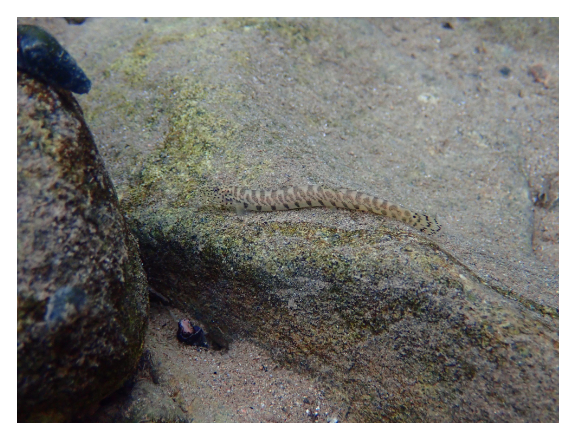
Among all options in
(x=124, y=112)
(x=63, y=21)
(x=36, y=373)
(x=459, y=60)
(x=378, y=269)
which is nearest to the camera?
(x=36, y=373)

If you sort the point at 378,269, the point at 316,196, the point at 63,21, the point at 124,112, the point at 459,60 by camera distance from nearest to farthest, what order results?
the point at 378,269
the point at 316,196
the point at 124,112
the point at 63,21
the point at 459,60

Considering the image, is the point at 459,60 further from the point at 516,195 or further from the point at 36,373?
the point at 36,373

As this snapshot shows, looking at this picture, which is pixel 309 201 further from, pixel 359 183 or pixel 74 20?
pixel 74 20

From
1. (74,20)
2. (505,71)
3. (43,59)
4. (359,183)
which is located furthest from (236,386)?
(505,71)

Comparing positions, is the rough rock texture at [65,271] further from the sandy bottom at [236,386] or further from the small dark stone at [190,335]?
the small dark stone at [190,335]

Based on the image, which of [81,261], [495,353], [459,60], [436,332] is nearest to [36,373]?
[81,261]

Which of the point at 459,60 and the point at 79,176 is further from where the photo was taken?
the point at 459,60

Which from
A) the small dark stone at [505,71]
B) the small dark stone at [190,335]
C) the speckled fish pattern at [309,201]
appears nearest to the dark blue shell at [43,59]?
the speckled fish pattern at [309,201]
